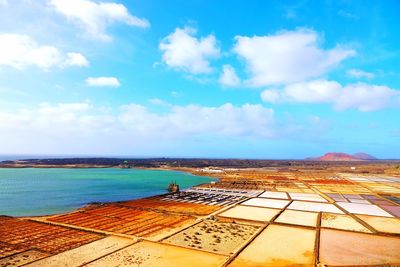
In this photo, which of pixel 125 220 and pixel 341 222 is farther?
pixel 341 222

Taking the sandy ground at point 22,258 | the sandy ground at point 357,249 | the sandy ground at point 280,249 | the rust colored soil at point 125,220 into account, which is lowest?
the sandy ground at point 357,249

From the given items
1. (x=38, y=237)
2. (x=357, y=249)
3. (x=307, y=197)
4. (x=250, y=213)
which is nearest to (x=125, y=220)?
(x=38, y=237)

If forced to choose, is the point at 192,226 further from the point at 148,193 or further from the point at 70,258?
the point at 148,193

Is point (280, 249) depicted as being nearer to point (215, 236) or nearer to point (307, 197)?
point (215, 236)

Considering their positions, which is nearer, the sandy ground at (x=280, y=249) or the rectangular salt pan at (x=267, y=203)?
the sandy ground at (x=280, y=249)

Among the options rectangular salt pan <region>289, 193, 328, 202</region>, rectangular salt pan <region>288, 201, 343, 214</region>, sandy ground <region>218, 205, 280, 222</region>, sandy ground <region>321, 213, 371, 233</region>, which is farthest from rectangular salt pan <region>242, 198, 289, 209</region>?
sandy ground <region>321, 213, 371, 233</region>

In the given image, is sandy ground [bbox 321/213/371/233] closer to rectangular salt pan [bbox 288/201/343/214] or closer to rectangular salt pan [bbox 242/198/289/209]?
rectangular salt pan [bbox 288/201/343/214]

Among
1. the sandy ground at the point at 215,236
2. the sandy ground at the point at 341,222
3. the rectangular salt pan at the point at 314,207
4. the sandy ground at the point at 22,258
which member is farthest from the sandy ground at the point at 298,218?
the sandy ground at the point at 22,258

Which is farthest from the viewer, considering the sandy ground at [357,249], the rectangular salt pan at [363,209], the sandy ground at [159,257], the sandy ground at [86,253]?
the rectangular salt pan at [363,209]

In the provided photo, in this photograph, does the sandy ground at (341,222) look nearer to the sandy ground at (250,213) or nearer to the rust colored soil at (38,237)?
the sandy ground at (250,213)

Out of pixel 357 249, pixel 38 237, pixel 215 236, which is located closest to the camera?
pixel 357 249
